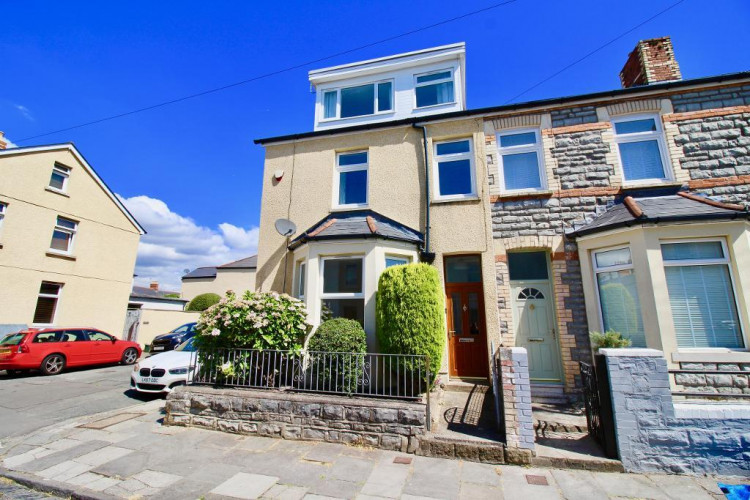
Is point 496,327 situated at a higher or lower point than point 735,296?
lower

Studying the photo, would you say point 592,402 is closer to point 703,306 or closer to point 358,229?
point 703,306

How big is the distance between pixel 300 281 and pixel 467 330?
4244mm

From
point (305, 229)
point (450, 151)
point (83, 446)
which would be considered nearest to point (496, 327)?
point (450, 151)

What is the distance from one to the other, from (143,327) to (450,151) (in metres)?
19.3

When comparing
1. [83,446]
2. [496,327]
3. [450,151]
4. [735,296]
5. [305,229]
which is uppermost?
[450,151]

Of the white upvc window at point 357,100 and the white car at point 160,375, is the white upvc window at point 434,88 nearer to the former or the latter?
the white upvc window at point 357,100

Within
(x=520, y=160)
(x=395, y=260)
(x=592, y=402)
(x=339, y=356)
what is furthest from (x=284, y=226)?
(x=592, y=402)

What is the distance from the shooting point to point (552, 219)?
7500 mm

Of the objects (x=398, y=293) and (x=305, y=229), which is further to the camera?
(x=305, y=229)

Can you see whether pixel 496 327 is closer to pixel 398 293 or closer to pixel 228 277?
pixel 398 293

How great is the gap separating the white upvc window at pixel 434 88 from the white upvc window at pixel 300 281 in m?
7.15

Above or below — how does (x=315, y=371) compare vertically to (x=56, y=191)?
below

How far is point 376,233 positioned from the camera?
7117 millimetres

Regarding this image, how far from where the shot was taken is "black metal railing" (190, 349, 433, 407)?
5.45 metres
